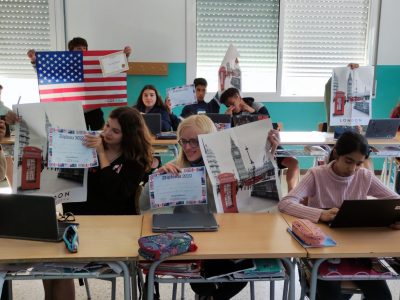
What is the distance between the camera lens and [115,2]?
5.37 meters

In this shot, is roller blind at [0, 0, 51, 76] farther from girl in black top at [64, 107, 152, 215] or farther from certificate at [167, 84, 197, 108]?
girl in black top at [64, 107, 152, 215]

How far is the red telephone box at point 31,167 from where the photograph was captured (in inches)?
77.0

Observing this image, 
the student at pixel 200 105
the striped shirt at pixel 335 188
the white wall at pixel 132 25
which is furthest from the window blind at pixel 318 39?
the striped shirt at pixel 335 188

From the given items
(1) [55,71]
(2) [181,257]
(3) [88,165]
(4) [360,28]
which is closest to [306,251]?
(2) [181,257]

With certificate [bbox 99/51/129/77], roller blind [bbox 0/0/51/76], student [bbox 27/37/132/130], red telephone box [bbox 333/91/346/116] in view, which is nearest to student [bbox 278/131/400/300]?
red telephone box [bbox 333/91/346/116]

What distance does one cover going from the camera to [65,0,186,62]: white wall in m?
5.36

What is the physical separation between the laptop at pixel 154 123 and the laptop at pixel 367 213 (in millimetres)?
2731

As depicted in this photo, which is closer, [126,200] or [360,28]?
[126,200]

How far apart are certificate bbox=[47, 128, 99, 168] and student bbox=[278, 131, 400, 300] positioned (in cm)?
97

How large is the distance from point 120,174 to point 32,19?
164 inches

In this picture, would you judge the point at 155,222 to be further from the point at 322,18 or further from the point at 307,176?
the point at 322,18

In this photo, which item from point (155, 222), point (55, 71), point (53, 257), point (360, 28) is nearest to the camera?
point (53, 257)

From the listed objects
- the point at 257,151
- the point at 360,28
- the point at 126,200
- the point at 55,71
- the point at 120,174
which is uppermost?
the point at 360,28

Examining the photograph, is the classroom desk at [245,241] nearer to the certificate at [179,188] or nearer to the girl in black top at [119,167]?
the certificate at [179,188]
